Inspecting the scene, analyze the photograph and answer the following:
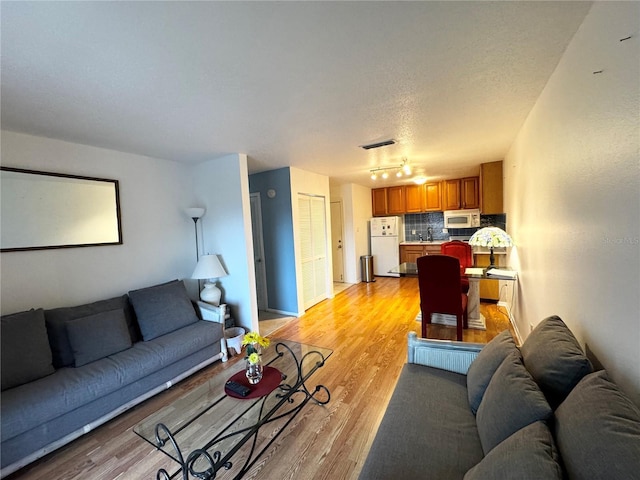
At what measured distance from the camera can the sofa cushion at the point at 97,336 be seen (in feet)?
6.97

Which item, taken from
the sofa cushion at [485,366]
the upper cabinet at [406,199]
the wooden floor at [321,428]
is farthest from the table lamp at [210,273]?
the upper cabinet at [406,199]

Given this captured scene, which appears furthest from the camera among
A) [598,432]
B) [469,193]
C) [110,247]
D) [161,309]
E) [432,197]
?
[432,197]

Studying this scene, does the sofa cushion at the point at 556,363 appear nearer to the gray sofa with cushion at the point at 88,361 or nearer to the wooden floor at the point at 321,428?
the wooden floor at the point at 321,428

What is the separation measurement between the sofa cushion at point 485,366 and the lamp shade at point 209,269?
2.69m

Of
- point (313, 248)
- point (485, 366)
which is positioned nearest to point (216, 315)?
point (313, 248)

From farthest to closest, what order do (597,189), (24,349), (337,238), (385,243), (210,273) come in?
(385,243) < (337,238) < (210,273) < (24,349) < (597,189)

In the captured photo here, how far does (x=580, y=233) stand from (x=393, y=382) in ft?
5.76

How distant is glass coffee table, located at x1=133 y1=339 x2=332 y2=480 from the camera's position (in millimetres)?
1403

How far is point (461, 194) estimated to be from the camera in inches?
231

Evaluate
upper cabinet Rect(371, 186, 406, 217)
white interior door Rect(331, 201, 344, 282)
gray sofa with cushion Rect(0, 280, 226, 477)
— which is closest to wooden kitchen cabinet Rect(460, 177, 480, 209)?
upper cabinet Rect(371, 186, 406, 217)

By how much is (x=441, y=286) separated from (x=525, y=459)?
229cm

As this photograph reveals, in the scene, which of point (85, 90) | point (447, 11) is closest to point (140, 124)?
point (85, 90)

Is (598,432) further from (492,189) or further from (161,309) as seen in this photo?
(492,189)

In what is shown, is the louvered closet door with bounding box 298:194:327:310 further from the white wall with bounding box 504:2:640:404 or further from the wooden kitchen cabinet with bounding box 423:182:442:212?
the white wall with bounding box 504:2:640:404
